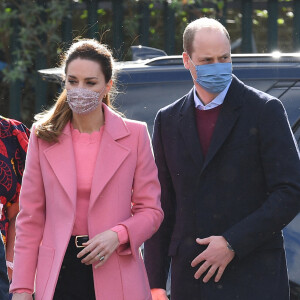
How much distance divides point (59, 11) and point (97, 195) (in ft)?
15.6

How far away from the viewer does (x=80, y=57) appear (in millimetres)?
3961

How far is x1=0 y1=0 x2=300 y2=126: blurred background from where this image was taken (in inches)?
A: 328

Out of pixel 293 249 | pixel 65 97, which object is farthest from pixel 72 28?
pixel 293 249

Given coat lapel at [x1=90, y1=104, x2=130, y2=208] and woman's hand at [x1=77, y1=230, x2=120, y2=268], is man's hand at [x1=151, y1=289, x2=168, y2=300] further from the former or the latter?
coat lapel at [x1=90, y1=104, x2=130, y2=208]

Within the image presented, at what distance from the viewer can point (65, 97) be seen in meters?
4.05

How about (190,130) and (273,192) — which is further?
(190,130)

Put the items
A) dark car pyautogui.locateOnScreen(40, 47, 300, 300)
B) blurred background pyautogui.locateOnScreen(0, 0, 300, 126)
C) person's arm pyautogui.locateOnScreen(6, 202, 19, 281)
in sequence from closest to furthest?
1. person's arm pyautogui.locateOnScreen(6, 202, 19, 281)
2. dark car pyautogui.locateOnScreen(40, 47, 300, 300)
3. blurred background pyautogui.locateOnScreen(0, 0, 300, 126)

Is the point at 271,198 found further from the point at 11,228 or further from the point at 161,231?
the point at 11,228

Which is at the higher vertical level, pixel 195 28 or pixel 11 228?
pixel 195 28

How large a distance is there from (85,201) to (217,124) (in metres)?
0.62

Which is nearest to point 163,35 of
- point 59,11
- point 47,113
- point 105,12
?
point 105,12

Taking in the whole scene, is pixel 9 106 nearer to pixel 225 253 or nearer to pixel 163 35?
pixel 163 35

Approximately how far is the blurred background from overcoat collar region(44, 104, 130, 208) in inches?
171

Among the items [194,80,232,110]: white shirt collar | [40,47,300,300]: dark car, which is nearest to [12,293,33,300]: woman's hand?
[194,80,232,110]: white shirt collar
